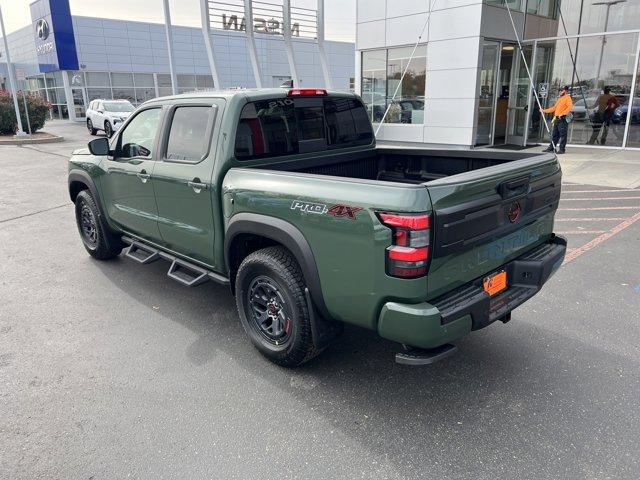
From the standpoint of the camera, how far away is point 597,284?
488 cm

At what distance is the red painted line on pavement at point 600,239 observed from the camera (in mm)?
5727

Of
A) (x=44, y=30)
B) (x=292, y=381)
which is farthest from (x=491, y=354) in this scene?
(x=44, y=30)

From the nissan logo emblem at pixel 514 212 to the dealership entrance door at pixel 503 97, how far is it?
469 inches

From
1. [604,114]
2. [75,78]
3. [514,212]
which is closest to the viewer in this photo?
[514,212]

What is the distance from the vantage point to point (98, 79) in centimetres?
3759

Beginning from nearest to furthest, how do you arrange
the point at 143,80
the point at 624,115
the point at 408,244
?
the point at 408,244 → the point at 624,115 → the point at 143,80

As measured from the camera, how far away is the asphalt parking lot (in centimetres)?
263

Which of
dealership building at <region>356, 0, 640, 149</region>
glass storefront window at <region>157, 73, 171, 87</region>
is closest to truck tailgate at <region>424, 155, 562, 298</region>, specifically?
dealership building at <region>356, 0, 640, 149</region>

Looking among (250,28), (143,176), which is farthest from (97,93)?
(143,176)

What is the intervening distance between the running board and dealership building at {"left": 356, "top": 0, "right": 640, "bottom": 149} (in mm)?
11167

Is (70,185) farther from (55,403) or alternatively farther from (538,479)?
(538,479)

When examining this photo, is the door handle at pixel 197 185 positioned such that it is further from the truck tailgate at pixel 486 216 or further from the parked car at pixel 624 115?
the parked car at pixel 624 115

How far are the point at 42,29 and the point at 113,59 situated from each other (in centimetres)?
529

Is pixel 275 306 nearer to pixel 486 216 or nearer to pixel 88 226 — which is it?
pixel 486 216
